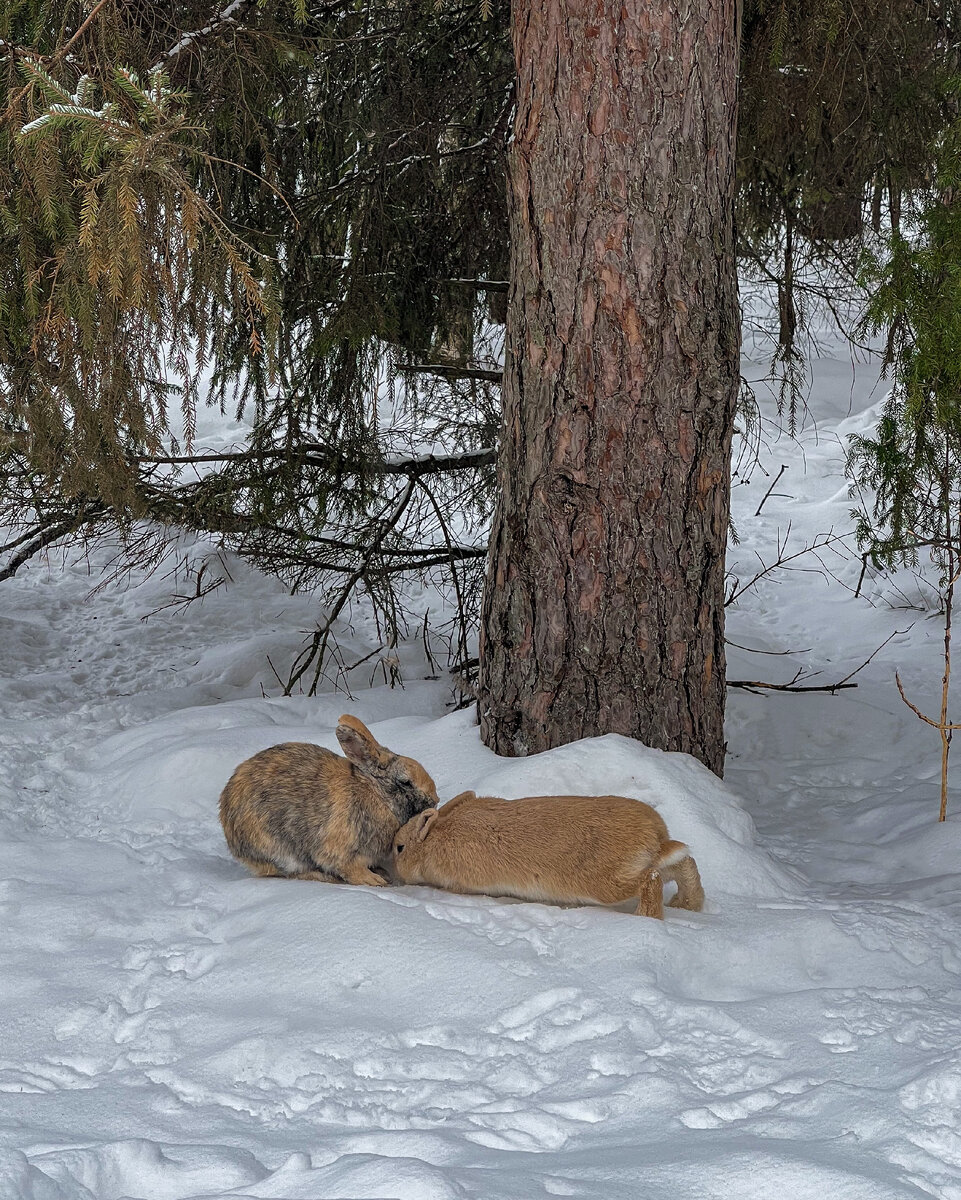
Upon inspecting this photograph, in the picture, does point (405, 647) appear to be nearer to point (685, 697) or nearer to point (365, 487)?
point (365, 487)

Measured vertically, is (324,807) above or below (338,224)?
below

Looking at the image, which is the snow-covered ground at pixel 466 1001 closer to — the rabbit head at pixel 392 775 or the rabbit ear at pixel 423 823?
the rabbit ear at pixel 423 823

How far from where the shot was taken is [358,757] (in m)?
3.95

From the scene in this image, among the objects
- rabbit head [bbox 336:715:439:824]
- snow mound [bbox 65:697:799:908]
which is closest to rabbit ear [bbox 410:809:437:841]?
rabbit head [bbox 336:715:439:824]

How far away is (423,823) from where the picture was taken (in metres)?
3.77

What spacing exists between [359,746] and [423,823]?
371 millimetres

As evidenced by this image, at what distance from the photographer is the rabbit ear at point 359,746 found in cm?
389

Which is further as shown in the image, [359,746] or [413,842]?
[359,746]

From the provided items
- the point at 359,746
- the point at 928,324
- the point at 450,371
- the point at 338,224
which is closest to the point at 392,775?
the point at 359,746

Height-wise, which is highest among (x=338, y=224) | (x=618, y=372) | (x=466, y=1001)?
(x=338, y=224)

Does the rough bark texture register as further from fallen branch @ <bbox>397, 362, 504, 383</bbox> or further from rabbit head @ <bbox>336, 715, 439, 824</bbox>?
fallen branch @ <bbox>397, 362, 504, 383</bbox>

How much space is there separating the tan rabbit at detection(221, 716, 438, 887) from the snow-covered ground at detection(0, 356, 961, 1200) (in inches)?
6.1

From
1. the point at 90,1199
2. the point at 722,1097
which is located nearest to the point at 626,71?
the point at 722,1097

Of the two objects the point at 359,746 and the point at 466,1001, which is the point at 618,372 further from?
the point at 466,1001
